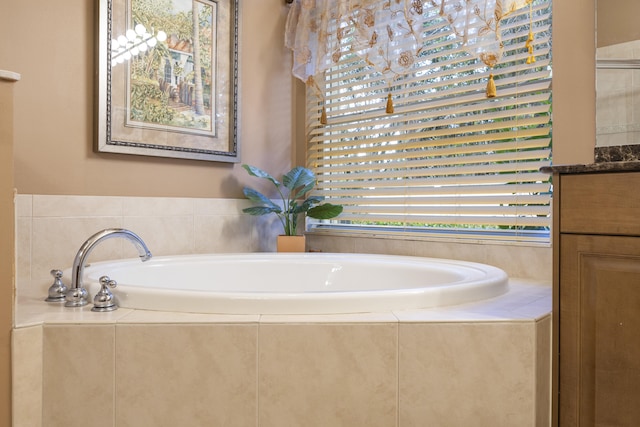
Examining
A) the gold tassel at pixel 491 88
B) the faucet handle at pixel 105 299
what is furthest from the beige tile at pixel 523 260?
the faucet handle at pixel 105 299

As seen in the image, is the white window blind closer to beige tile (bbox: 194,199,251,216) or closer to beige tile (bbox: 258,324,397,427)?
beige tile (bbox: 194,199,251,216)

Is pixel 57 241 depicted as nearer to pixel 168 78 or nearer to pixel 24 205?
pixel 24 205

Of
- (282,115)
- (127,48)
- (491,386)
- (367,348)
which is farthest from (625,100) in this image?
(127,48)

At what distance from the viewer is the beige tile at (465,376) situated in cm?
121

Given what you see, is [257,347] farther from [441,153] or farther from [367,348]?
[441,153]

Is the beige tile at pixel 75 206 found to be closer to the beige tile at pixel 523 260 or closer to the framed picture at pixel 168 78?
the framed picture at pixel 168 78

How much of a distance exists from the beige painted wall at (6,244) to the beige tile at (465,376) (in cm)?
104

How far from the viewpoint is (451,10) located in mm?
2188

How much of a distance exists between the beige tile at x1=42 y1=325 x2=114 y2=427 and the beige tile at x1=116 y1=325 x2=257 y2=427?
0.04 meters

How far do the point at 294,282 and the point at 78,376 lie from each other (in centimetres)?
126

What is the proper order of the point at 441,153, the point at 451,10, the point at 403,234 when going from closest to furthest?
1. the point at 451,10
2. the point at 441,153
3. the point at 403,234

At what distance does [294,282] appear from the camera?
2.36m

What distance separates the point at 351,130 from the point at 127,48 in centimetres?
137

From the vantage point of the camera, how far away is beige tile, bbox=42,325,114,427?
1.21 meters
